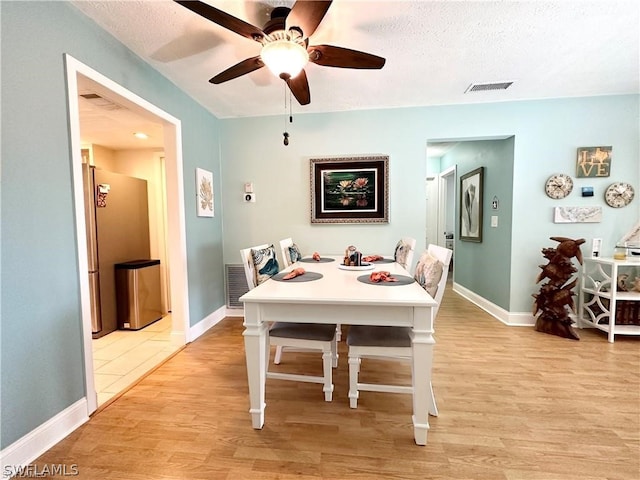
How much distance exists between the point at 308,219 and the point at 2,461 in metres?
2.74

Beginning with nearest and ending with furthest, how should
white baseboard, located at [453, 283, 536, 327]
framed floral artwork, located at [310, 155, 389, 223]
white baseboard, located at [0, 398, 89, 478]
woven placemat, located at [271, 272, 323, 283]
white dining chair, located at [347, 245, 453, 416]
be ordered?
white baseboard, located at [0, 398, 89, 478] < white dining chair, located at [347, 245, 453, 416] < woven placemat, located at [271, 272, 323, 283] < white baseboard, located at [453, 283, 536, 327] < framed floral artwork, located at [310, 155, 389, 223]

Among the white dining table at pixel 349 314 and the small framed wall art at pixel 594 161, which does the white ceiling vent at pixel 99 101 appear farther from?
the small framed wall art at pixel 594 161

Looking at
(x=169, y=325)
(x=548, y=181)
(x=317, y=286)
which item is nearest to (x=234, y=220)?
(x=169, y=325)

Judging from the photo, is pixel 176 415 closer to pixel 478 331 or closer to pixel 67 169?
pixel 67 169

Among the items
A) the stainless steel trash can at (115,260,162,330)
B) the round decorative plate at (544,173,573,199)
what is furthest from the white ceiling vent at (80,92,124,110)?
the round decorative plate at (544,173,573,199)

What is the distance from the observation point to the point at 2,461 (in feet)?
4.00

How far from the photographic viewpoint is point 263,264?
6.71 ft

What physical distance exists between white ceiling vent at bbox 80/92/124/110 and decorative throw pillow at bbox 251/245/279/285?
1.69 m

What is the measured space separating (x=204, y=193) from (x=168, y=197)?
1.51ft

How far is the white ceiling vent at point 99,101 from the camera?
89.0 inches

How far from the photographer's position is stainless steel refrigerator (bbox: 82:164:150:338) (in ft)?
9.12

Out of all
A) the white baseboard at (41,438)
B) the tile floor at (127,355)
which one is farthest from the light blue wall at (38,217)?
the tile floor at (127,355)

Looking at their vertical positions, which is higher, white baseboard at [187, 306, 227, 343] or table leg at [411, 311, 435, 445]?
table leg at [411, 311, 435, 445]

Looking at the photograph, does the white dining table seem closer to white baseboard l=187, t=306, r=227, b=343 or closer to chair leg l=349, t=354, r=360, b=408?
chair leg l=349, t=354, r=360, b=408
